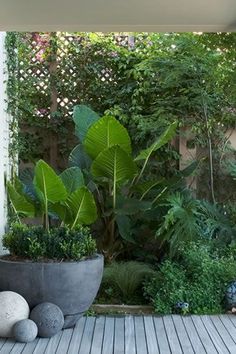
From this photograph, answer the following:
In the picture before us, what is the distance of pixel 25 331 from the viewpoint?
447cm

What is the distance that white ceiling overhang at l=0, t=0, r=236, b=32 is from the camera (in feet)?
13.3

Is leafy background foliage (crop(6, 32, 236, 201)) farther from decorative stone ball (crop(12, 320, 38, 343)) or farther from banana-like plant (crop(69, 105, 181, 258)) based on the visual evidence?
decorative stone ball (crop(12, 320, 38, 343))

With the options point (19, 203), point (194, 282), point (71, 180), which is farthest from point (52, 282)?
point (194, 282)

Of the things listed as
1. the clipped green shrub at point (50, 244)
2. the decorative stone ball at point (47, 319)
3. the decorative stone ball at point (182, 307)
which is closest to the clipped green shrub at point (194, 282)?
the decorative stone ball at point (182, 307)

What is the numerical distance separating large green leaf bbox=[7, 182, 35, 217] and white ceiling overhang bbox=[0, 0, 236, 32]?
66.6 inches

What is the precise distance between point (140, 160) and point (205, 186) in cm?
119

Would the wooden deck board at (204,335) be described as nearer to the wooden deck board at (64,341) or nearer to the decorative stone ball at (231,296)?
the decorative stone ball at (231,296)

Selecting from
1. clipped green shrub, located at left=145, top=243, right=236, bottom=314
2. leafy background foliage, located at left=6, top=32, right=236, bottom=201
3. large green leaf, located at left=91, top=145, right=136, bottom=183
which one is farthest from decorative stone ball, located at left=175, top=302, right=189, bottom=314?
leafy background foliage, located at left=6, top=32, right=236, bottom=201

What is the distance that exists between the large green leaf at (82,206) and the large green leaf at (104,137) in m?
0.95

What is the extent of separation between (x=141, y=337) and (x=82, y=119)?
2866 mm

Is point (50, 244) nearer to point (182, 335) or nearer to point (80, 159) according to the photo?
point (182, 335)

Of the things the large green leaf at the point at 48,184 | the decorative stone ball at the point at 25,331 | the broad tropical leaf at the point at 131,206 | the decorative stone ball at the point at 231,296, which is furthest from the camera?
the broad tropical leaf at the point at 131,206

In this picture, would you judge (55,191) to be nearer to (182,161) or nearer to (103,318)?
(103,318)

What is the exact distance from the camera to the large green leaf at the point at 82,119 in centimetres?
655
